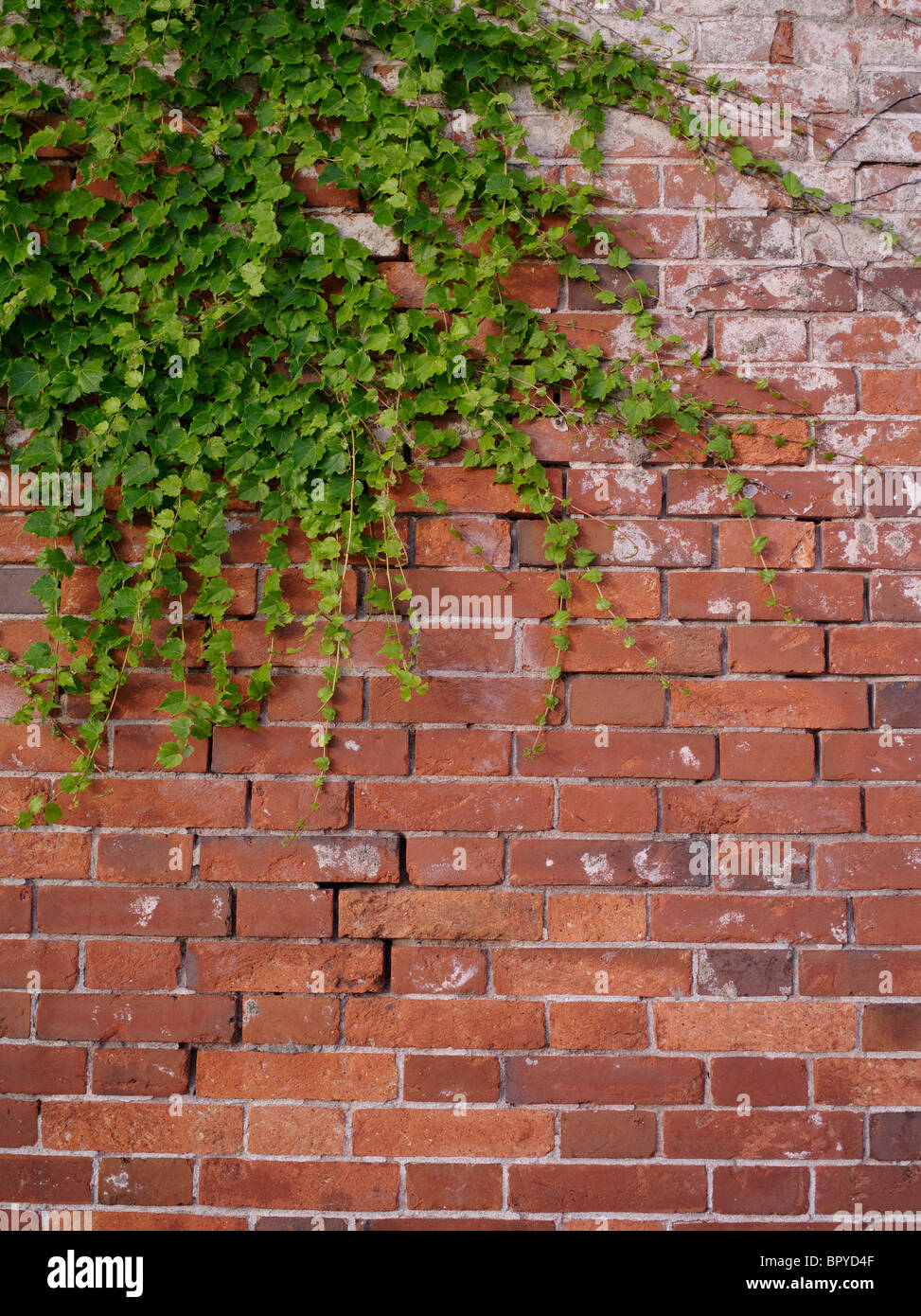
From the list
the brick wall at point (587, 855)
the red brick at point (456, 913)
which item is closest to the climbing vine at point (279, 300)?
the brick wall at point (587, 855)

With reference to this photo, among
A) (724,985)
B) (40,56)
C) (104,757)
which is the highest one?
(40,56)

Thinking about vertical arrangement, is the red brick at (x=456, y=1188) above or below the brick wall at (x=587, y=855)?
below

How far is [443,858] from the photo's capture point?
138cm

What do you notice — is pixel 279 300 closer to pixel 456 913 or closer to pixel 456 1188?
pixel 456 913

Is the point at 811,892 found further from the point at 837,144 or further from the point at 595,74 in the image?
the point at 595,74

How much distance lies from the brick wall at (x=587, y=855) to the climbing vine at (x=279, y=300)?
5 centimetres

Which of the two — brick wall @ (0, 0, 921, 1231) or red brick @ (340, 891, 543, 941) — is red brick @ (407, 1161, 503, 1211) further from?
red brick @ (340, 891, 543, 941)

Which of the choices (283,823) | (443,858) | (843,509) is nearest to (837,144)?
(843,509)

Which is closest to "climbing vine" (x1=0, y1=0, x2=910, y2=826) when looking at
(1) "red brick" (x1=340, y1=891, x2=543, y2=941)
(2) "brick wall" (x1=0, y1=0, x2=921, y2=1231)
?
(2) "brick wall" (x1=0, y1=0, x2=921, y2=1231)

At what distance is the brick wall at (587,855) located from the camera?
1354mm

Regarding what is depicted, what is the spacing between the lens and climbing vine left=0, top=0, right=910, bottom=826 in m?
1.33

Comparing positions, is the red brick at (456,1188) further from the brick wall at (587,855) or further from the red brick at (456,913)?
the red brick at (456,913)

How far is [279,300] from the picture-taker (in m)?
1.34

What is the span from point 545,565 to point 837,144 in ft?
2.86
